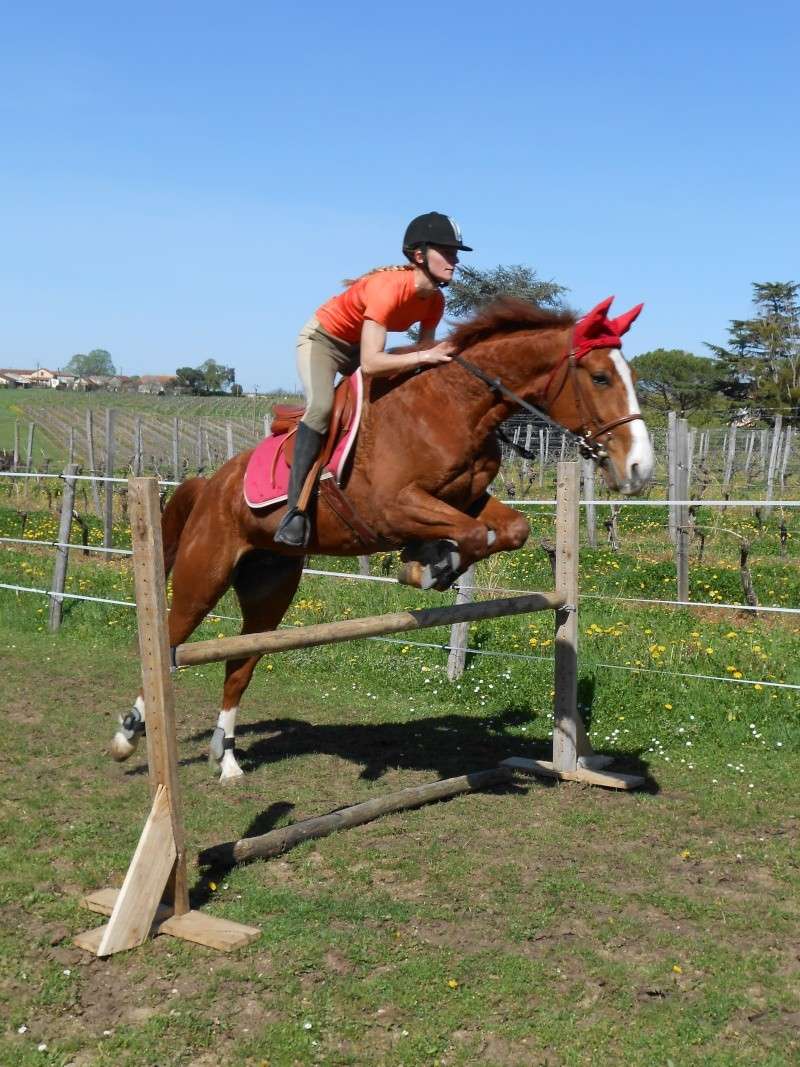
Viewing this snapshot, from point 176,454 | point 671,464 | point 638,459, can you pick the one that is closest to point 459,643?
point 638,459

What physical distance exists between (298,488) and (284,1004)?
2.48 meters

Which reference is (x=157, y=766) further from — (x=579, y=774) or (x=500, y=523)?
(x=579, y=774)

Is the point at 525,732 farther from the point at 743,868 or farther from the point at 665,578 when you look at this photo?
the point at 665,578

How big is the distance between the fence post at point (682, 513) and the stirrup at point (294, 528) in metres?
5.08

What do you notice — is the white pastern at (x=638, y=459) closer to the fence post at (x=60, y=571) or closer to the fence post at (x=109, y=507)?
the fence post at (x=60, y=571)

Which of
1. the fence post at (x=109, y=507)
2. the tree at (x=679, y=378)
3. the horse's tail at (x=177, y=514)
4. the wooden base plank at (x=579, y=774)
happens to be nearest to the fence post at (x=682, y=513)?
the wooden base plank at (x=579, y=774)

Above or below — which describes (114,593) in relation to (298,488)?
below

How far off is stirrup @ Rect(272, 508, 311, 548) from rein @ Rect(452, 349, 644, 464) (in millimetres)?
1068

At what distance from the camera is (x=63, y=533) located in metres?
10.8

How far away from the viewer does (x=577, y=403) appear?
4.56 m

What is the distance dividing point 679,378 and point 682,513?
7318cm

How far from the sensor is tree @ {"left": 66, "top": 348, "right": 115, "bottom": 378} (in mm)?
154087

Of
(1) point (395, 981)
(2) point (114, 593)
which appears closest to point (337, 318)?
(1) point (395, 981)

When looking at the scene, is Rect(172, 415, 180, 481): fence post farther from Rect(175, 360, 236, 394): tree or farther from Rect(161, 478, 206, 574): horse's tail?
Rect(175, 360, 236, 394): tree
